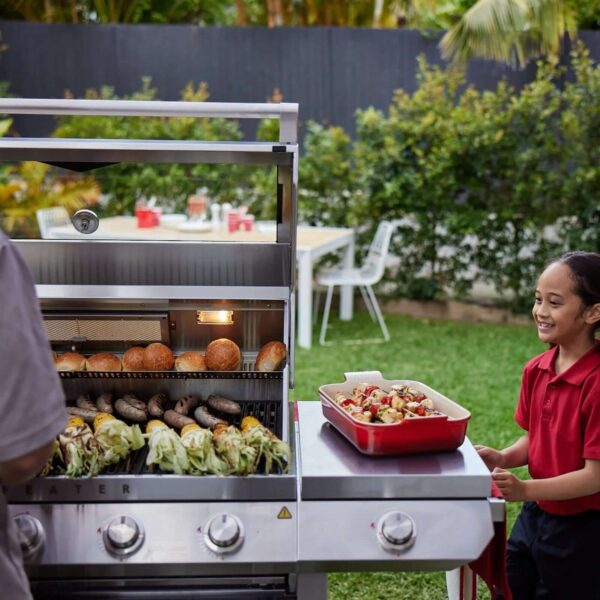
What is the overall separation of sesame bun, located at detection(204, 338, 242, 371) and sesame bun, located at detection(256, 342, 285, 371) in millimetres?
68

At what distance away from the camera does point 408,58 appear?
1238 cm

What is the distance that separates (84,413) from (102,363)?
209 millimetres

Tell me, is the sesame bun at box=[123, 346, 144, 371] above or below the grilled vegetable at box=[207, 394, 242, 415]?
above

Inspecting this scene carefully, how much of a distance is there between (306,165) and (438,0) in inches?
269

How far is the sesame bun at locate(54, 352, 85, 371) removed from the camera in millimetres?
2527

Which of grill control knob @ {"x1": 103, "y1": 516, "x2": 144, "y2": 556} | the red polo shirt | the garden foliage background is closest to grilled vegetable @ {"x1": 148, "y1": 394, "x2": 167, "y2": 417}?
grill control knob @ {"x1": 103, "y1": 516, "x2": 144, "y2": 556}

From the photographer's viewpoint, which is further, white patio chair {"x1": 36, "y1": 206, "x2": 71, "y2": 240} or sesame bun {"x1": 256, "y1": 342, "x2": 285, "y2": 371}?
white patio chair {"x1": 36, "y1": 206, "x2": 71, "y2": 240}

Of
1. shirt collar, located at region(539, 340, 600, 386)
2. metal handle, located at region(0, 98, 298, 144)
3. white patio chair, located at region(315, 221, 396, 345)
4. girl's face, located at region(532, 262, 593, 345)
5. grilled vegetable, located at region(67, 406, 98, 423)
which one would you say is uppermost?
metal handle, located at region(0, 98, 298, 144)

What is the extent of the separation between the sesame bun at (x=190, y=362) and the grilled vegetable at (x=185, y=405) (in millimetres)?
87

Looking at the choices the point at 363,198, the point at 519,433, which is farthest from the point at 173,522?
the point at 363,198

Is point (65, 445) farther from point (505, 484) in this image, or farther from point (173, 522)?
point (505, 484)

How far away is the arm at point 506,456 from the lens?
2480 mm

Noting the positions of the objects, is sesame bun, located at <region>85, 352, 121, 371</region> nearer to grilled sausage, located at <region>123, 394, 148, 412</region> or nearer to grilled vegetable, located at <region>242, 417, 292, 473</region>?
grilled sausage, located at <region>123, 394, 148, 412</region>

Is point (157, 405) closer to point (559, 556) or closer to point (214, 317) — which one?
point (214, 317)
